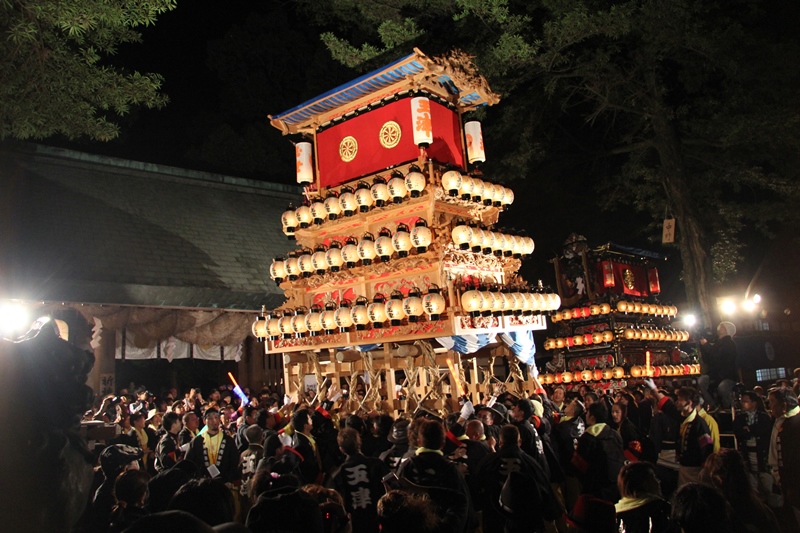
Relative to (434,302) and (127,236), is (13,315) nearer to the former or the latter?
(127,236)

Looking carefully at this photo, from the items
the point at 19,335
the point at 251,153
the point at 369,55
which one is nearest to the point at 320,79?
the point at 251,153

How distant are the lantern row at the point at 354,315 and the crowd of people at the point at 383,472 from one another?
7.59ft

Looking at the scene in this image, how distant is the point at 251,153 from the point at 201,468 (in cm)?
2087

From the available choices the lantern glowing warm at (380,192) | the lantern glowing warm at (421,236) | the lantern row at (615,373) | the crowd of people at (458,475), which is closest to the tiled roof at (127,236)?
the crowd of people at (458,475)

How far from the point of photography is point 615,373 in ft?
75.9

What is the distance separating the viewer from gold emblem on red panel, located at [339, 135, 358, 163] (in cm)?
1412

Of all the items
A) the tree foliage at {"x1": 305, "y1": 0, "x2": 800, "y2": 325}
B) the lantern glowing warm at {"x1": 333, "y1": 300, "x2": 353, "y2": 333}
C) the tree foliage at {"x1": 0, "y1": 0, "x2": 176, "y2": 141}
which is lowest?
the lantern glowing warm at {"x1": 333, "y1": 300, "x2": 353, "y2": 333}

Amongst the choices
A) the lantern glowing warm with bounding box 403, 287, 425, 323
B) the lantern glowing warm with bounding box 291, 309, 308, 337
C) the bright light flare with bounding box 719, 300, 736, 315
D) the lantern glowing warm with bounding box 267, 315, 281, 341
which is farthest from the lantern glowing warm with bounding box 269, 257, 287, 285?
the bright light flare with bounding box 719, 300, 736, 315

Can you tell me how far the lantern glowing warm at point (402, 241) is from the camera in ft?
39.2

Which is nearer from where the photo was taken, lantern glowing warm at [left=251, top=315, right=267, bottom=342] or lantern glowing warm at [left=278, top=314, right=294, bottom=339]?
lantern glowing warm at [left=278, top=314, right=294, bottom=339]

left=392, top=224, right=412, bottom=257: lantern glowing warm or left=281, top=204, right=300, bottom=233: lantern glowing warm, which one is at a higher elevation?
left=281, top=204, right=300, bottom=233: lantern glowing warm

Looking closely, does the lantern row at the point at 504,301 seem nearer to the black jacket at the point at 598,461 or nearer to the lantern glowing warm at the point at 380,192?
the lantern glowing warm at the point at 380,192

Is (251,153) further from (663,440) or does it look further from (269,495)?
(269,495)

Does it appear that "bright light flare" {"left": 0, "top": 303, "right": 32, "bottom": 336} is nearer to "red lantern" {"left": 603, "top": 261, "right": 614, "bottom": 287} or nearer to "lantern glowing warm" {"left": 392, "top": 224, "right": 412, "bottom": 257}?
"lantern glowing warm" {"left": 392, "top": 224, "right": 412, "bottom": 257}
